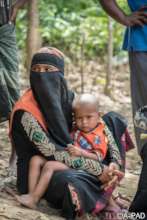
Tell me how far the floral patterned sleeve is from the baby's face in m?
0.23

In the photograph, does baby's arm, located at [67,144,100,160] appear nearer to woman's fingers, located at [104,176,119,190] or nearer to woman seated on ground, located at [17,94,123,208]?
woman seated on ground, located at [17,94,123,208]

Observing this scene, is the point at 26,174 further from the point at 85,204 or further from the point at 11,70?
the point at 11,70

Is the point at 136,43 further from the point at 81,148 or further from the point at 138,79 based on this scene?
the point at 81,148

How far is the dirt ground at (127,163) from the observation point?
3791 mm

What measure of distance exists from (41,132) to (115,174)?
0.62m

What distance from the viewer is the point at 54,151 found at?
4.00 meters

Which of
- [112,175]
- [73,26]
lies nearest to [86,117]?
[112,175]

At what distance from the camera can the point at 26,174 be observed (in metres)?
4.14

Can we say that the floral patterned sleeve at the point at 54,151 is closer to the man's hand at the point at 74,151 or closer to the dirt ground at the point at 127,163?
the man's hand at the point at 74,151

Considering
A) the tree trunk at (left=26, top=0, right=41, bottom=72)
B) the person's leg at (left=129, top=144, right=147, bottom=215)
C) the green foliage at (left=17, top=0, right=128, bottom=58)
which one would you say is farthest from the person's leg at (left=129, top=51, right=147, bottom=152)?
the green foliage at (left=17, top=0, right=128, bottom=58)

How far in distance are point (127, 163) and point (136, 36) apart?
2040 millimetres

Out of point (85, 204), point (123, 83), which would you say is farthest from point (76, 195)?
point (123, 83)

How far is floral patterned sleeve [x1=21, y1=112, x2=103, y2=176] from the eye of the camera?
4.00 m

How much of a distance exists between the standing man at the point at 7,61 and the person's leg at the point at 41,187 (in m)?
1.04
